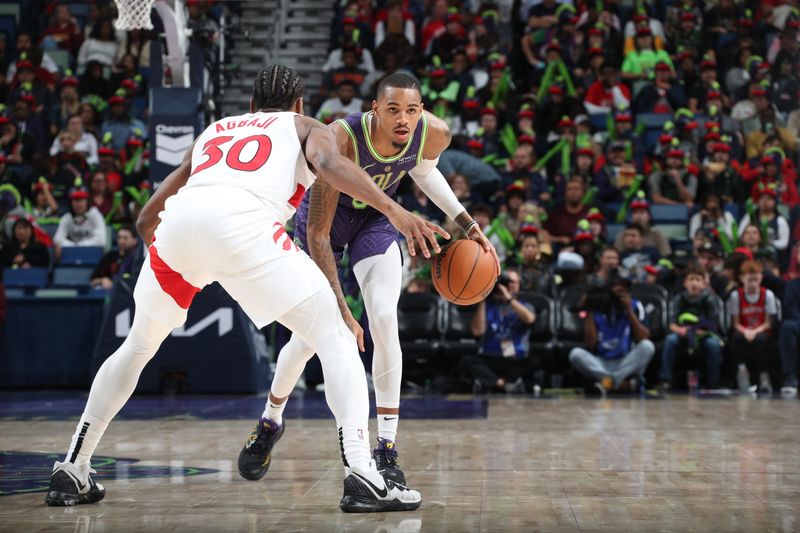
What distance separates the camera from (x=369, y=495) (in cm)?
414

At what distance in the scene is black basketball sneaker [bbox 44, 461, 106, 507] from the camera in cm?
436

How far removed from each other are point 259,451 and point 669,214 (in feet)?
29.7

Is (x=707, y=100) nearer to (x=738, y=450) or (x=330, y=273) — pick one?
(x=738, y=450)

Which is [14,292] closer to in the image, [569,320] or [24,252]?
[24,252]

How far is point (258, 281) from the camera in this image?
13.4ft

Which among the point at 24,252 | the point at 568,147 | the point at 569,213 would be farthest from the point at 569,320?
the point at 24,252

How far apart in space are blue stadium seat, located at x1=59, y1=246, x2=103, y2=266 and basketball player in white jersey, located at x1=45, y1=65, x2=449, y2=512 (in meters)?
8.36

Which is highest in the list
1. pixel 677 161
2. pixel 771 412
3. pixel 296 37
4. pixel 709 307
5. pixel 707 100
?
pixel 296 37

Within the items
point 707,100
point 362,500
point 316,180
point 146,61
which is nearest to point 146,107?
point 146,61

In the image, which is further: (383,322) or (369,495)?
(383,322)

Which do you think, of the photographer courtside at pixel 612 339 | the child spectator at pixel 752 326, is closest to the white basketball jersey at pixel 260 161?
the photographer courtside at pixel 612 339

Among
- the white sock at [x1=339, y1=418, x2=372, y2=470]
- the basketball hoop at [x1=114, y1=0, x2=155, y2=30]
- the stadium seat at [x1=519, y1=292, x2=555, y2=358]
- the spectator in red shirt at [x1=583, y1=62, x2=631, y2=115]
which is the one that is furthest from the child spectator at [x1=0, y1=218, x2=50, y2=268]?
the white sock at [x1=339, y1=418, x2=372, y2=470]

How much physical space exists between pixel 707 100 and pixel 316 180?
36.2 ft

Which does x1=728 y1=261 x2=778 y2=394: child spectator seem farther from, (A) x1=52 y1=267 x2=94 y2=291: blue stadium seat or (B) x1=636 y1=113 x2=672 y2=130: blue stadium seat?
(A) x1=52 y1=267 x2=94 y2=291: blue stadium seat
